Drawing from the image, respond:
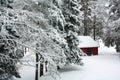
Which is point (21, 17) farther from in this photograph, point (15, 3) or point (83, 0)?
point (83, 0)

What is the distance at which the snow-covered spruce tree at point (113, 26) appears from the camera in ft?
82.5

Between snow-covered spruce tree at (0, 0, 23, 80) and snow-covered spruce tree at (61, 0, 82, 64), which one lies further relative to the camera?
snow-covered spruce tree at (61, 0, 82, 64)

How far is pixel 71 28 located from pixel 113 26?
27.8ft

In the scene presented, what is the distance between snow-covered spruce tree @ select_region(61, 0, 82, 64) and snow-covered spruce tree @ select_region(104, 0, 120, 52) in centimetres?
761

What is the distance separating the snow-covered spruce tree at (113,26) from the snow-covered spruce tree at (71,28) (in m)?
7.61

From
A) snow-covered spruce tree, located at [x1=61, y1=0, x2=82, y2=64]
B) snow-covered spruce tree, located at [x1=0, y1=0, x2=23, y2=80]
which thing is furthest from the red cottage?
snow-covered spruce tree, located at [x1=0, y1=0, x2=23, y2=80]

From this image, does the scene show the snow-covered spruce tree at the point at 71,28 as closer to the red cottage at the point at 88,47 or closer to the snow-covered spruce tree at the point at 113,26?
the snow-covered spruce tree at the point at 113,26

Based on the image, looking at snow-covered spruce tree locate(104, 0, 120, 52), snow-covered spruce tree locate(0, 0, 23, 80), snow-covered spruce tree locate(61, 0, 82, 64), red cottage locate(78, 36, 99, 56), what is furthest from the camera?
red cottage locate(78, 36, 99, 56)

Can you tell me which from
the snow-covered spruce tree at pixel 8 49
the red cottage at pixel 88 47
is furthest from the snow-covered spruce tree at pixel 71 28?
the red cottage at pixel 88 47

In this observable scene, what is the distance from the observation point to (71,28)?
18.6 m

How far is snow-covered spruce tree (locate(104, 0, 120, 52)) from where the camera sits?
25138 mm

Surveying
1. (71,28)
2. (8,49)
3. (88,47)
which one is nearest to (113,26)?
(88,47)

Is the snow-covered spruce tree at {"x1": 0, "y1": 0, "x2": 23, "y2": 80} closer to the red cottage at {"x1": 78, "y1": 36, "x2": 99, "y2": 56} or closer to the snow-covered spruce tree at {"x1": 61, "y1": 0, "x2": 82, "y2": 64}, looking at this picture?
the snow-covered spruce tree at {"x1": 61, "y1": 0, "x2": 82, "y2": 64}

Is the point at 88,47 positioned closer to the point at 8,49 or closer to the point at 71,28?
the point at 71,28
